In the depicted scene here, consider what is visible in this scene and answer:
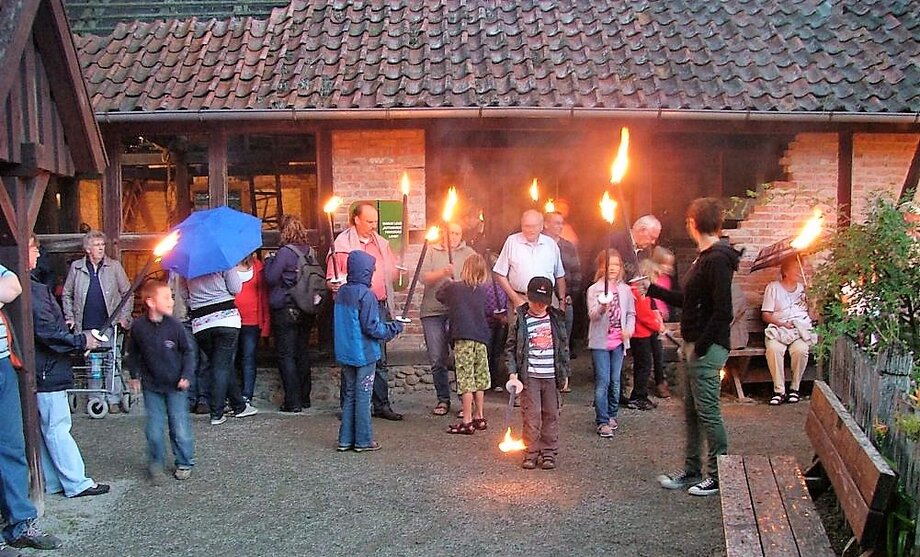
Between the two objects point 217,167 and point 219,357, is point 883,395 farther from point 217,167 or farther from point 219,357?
point 217,167

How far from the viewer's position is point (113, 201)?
930 cm

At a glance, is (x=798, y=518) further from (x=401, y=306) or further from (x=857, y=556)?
(x=401, y=306)

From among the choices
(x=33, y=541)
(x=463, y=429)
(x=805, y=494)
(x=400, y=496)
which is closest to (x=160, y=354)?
(x=33, y=541)

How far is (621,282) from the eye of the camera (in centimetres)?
805

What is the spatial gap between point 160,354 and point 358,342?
149cm

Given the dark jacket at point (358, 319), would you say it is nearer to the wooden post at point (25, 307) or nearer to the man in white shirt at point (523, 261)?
the man in white shirt at point (523, 261)

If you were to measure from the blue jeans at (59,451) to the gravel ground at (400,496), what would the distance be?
131mm

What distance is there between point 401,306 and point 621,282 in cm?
247

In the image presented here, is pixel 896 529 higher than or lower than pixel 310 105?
lower

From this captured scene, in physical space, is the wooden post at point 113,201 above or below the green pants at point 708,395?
above

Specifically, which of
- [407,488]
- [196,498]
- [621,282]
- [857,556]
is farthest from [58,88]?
[857,556]

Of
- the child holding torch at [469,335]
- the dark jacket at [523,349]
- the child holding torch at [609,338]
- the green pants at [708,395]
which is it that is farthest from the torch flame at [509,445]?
the green pants at [708,395]

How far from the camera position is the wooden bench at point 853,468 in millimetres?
3947

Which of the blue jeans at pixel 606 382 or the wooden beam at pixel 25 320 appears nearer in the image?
the wooden beam at pixel 25 320
